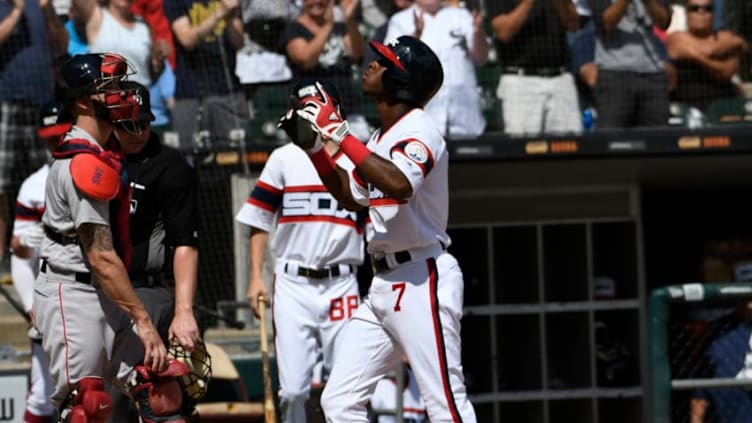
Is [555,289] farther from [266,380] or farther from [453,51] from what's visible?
[266,380]

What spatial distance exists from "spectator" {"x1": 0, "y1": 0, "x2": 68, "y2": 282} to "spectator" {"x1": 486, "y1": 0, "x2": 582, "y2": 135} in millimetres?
2834

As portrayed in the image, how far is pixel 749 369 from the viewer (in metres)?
6.45

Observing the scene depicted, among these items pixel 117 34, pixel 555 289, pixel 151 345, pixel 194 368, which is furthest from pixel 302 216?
pixel 555 289

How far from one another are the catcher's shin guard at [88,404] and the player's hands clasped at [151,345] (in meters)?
0.22

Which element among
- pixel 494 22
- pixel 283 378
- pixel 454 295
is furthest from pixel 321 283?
pixel 494 22

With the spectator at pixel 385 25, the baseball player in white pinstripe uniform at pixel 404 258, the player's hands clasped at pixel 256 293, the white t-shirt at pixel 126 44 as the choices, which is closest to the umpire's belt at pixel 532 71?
the spectator at pixel 385 25

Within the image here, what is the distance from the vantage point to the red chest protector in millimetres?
5020

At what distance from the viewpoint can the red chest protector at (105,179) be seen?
5020 millimetres

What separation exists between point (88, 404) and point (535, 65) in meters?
4.68

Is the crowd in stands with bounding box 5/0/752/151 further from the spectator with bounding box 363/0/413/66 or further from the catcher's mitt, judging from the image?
the catcher's mitt

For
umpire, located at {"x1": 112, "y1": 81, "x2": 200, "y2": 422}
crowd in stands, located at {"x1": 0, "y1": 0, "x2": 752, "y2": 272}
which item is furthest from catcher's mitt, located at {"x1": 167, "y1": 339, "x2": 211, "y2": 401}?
crowd in stands, located at {"x1": 0, "y1": 0, "x2": 752, "y2": 272}

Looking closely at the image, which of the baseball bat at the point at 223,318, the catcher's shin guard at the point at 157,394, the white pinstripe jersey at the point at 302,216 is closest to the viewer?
the catcher's shin guard at the point at 157,394

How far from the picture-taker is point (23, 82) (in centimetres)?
875

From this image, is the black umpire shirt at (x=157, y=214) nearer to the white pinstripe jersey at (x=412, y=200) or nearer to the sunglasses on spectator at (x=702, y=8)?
the white pinstripe jersey at (x=412, y=200)
